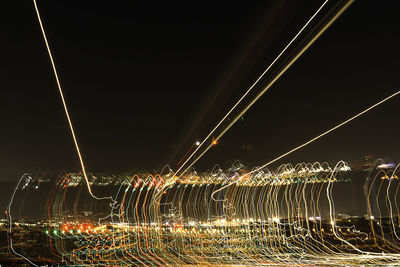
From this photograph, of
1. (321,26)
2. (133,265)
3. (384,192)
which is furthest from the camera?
(384,192)

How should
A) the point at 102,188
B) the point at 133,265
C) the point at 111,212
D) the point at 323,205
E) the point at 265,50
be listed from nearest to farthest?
the point at 265,50
the point at 133,265
the point at 111,212
the point at 323,205
the point at 102,188

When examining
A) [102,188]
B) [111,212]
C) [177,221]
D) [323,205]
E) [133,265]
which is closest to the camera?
[133,265]

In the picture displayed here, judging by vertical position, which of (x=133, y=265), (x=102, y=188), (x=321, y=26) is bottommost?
(x=133, y=265)

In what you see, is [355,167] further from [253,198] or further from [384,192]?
[253,198]

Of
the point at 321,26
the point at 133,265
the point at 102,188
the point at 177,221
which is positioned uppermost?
the point at 321,26

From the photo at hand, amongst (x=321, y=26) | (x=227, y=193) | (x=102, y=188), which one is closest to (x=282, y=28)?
(x=321, y=26)

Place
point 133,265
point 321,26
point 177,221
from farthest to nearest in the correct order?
point 177,221 → point 133,265 → point 321,26

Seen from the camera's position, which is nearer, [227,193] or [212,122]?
[212,122]

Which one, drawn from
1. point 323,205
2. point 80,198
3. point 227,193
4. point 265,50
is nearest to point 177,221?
point 227,193

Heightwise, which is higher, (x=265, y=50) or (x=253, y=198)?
(x=265, y=50)

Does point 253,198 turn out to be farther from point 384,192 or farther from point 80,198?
point 80,198
